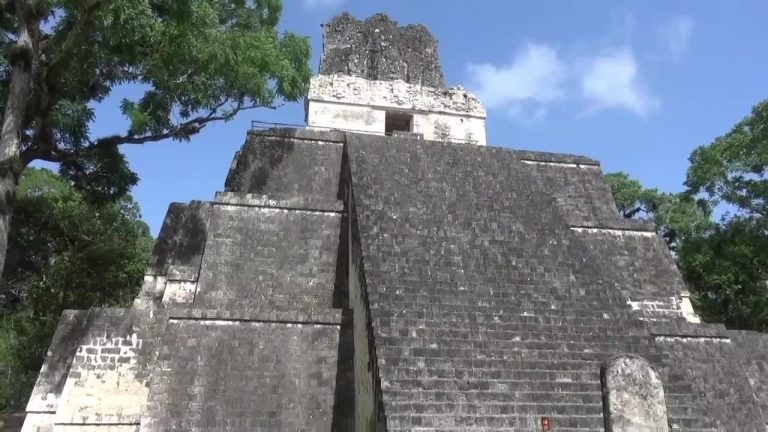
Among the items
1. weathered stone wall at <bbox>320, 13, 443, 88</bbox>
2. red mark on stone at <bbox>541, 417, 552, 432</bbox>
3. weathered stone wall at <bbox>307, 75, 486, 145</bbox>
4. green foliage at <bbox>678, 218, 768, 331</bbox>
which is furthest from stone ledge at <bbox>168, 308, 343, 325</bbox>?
green foliage at <bbox>678, 218, 768, 331</bbox>

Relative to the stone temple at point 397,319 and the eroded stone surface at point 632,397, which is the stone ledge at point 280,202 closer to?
the stone temple at point 397,319

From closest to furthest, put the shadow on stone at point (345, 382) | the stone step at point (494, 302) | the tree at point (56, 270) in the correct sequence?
the stone step at point (494, 302), the shadow on stone at point (345, 382), the tree at point (56, 270)

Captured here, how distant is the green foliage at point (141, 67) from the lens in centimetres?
682

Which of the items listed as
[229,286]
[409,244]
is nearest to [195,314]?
[229,286]

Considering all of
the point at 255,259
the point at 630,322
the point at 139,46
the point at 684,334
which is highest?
the point at 139,46

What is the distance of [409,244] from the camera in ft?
21.0

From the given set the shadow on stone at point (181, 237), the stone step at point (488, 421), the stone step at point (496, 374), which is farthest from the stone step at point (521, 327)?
the shadow on stone at point (181, 237)

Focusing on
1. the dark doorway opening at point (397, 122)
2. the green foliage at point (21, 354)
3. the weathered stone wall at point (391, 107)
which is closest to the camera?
the weathered stone wall at point (391, 107)

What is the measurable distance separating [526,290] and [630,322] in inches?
41.7

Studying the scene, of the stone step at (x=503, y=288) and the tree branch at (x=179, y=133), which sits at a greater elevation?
the tree branch at (x=179, y=133)

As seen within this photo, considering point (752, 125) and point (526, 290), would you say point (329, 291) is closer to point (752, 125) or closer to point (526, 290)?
point (526, 290)

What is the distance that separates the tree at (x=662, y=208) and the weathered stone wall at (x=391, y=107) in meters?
8.43

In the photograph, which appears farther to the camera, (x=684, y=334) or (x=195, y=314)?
(x=684, y=334)

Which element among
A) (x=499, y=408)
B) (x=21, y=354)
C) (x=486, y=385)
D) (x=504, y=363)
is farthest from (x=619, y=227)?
(x=21, y=354)
